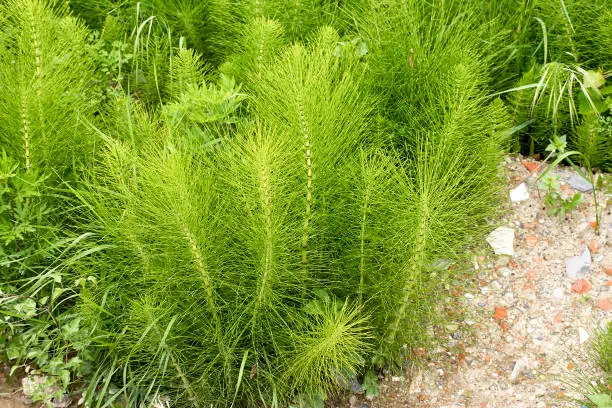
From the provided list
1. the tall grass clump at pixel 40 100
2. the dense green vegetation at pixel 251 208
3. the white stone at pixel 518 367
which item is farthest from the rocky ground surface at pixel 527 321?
the tall grass clump at pixel 40 100

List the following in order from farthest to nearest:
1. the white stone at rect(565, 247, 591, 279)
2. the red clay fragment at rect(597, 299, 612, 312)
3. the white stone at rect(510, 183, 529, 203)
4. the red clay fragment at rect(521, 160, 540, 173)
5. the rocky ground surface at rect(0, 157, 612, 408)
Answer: the red clay fragment at rect(521, 160, 540, 173)
the white stone at rect(510, 183, 529, 203)
the white stone at rect(565, 247, 591, 279)
the red clay fragment at rect(597, 299, 612, 312)
the rocky ground surface at rect(0, 157, 612, 408)

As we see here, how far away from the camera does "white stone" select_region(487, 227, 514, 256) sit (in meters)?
2.80

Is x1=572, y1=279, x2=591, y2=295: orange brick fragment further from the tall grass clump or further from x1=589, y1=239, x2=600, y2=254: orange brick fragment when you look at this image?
the tall grass clump

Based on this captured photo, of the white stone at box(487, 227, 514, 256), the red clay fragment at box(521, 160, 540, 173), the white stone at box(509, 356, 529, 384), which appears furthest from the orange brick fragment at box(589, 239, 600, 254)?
the white stone at box(509, 356, 529, 384)

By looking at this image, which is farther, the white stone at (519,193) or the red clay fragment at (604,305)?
the white stone at (519,193)

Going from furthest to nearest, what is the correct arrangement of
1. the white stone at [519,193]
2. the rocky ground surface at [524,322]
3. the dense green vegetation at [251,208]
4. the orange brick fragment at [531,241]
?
1. the white stone at [519,193]
2. the orange brick fragment at [531,241]
3. the rocky ground surface at [524,322]
4. the dense green vegetation at [251,208]

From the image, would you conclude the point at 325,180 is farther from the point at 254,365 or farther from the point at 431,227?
the point at 254,365

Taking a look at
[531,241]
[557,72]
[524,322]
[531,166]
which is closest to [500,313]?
[524,322]

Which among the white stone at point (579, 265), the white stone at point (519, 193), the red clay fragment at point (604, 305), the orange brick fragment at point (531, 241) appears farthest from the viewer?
the white stone at point (519, 193)

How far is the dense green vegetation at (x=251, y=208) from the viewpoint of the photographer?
2.23 meters

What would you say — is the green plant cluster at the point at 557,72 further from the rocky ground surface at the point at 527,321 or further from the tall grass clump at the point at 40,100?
the tall grass clump at the point at 40,100

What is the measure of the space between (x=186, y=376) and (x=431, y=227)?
0.93 metres

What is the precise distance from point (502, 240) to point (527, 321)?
35cm

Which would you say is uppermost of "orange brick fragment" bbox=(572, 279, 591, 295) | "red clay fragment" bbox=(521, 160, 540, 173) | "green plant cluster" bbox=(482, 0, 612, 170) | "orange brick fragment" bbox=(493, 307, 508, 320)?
"green plant cluster" bbox=(482, 0, 612, 170)
